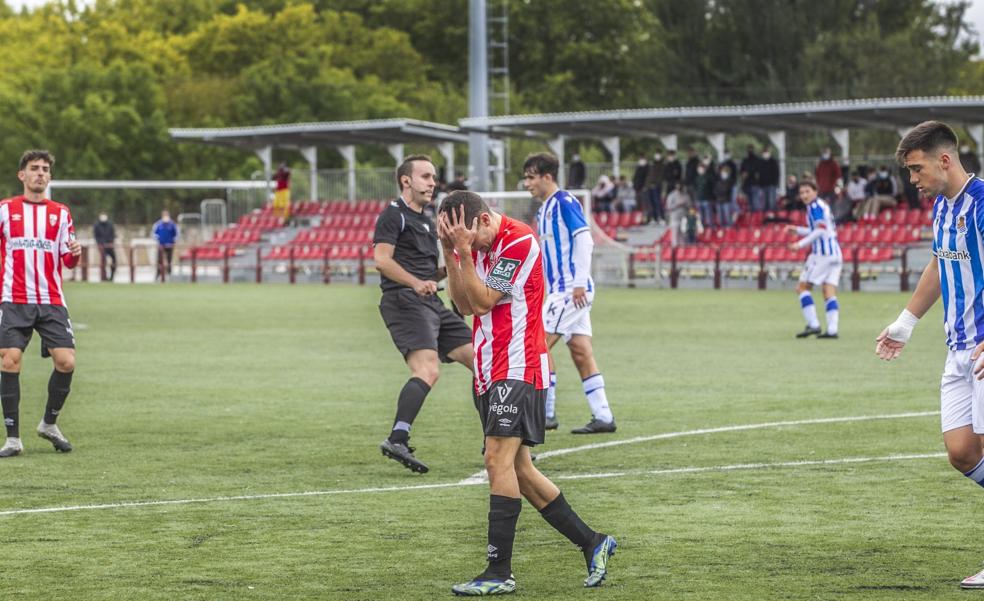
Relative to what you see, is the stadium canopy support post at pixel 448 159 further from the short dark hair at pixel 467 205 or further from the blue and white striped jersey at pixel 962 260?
the short dark hair at pixel 467 205

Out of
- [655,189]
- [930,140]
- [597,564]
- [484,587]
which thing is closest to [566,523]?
[597,564]

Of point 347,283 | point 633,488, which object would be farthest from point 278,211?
point 633,488

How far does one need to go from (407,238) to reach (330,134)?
39170mm

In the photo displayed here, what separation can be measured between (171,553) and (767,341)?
14.7m

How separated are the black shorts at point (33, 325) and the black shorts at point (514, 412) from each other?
5.06 metres

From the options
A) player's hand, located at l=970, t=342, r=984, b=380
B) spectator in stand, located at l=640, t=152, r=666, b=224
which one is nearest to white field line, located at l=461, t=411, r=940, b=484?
player's hand, located at l=970, t=342, r=984, b=380

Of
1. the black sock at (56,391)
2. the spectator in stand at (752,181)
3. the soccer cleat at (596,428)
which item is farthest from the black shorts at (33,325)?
the spectator in stand at (752,181)

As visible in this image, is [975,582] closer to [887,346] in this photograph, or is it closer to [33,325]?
[887,346]

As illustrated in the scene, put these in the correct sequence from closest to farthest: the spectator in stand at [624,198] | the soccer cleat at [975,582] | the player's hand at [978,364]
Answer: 1. the player's hand at [978,364]
2. the soccer cleat at [975,582]
3. the spectator in stand at [624,198]

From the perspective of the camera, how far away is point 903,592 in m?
6.57

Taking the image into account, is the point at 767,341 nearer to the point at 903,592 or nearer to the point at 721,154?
the point at 903,592

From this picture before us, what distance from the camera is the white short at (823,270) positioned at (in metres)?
21.3

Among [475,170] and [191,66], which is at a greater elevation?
[191,66]

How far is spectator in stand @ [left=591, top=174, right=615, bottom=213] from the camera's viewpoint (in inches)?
1753
